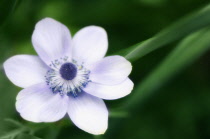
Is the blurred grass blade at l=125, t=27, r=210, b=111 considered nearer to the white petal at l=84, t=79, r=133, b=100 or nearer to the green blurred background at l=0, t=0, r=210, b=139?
the green blurred background at l=0, t=0, r=210, b=139

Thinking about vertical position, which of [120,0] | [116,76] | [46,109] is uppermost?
[120,0]

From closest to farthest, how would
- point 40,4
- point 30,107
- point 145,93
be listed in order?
1. point 30,107
2. point 145,93
3. point 40,4

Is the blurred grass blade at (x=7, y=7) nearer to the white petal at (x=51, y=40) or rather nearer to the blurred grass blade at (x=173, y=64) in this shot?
the white petal at (x=51, y=40)

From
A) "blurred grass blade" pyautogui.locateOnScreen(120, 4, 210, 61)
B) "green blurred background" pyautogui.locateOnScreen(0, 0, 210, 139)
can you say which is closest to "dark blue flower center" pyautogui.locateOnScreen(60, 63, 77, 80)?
"blurred grass blade" pyautogui.locateOnScreen(120, 4, 210, 61)

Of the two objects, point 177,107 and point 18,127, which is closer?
point 18,127

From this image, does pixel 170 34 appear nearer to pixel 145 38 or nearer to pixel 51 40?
pixel 51 40

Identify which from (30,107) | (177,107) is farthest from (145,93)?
(30,107)

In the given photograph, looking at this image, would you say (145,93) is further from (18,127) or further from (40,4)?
(40,4)

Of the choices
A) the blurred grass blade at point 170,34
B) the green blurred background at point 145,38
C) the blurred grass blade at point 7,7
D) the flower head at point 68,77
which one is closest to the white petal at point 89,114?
the flower head at point 68,77

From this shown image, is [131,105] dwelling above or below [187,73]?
below
